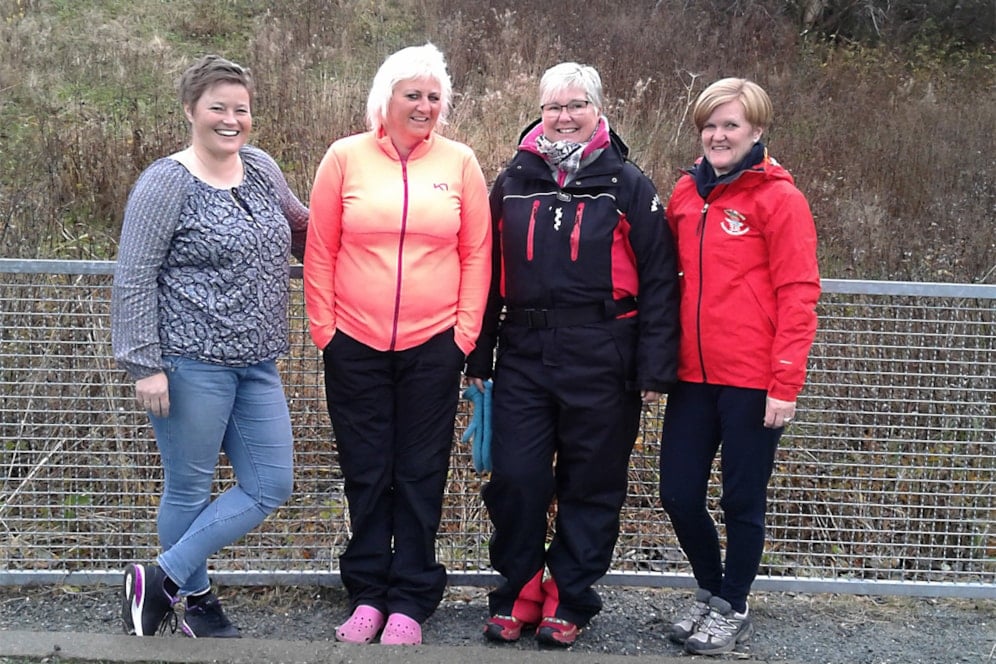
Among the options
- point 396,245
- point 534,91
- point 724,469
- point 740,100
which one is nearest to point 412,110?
point 396,245

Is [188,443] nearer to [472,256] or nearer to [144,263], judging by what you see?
[144,263]

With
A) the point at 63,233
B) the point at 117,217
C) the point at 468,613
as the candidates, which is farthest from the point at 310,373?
the point at 117,217

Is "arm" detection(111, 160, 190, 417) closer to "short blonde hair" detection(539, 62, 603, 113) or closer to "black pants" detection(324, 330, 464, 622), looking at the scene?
"black pants" detection(324, 330, 464, 622)

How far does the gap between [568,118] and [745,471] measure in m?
1.42

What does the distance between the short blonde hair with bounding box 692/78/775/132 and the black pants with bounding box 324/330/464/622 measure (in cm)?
122

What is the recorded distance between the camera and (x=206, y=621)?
3.76 meters

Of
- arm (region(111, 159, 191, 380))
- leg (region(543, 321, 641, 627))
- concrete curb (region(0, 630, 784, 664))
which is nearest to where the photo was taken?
arm (region(111, 159, 191, 380))

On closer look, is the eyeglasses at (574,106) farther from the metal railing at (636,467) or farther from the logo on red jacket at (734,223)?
the metal railing at (636,467)

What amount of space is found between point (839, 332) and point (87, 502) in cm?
334

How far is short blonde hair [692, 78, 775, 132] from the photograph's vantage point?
3391 millimetres

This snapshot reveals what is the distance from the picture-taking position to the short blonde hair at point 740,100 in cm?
339

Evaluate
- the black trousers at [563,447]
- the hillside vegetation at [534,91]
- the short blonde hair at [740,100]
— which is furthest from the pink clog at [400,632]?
the hillside vegetation at [534,91]

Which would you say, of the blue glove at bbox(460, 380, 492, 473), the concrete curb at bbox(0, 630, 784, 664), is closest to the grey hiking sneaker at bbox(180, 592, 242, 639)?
the concrete curb at bbox(0, 630, 784, 664)

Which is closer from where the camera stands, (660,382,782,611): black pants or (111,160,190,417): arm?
(111,160,190,417): arm
